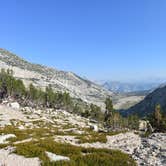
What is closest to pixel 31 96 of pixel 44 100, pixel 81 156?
pixel 44 100

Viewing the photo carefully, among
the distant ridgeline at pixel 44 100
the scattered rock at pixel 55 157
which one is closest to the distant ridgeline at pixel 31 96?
the distant ridgeline at pixel 44 100

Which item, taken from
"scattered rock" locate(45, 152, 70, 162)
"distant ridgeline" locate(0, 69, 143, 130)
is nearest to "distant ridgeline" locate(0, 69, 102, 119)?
"distant ridgeline" locate(0, 69, 143, 130)

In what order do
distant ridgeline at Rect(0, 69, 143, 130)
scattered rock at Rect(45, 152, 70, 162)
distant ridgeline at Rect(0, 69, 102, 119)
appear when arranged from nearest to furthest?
scattered rock at Rect(45, 152, 70, 162)
distant ridgeline at Rect(0, 69, 143, 130)
distant ridgeline at Rect(0, 69, 102, 119)

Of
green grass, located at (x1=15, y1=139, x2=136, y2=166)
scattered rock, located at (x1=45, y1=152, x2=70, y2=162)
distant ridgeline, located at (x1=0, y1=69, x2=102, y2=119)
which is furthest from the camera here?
distant ridgeline, located at (x1=0, y1=69, x2=102, y2=119)

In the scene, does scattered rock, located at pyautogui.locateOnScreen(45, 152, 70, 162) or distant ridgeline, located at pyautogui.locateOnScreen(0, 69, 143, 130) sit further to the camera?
distant ridgeline, located at pyautogui.locateOnScreen(0, 69, 143, 130)

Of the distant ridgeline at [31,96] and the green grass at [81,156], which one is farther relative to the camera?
the distant ridgeline at [31,96]

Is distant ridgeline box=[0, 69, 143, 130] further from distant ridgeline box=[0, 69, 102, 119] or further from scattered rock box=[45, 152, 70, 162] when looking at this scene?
scattered rock box=[45, 152, 70, 162]

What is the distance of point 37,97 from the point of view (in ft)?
590

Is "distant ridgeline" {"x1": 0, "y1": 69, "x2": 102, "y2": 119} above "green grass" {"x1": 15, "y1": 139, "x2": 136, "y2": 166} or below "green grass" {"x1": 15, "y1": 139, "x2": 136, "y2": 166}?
above

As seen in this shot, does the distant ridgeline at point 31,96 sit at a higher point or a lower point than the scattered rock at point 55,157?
higher

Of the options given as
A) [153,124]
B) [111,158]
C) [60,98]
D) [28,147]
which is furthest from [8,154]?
[60,98]

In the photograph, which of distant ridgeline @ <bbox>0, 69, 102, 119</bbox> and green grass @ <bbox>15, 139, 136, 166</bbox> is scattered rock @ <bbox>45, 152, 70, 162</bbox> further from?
distant ridgeline @ <bbox>0, 69, 102, 119</bbox>

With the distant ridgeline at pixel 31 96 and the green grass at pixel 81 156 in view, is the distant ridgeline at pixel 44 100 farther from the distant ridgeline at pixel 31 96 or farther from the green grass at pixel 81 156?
the green grass at pixel 81 156

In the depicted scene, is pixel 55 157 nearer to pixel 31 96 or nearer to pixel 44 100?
pixel 31 96
